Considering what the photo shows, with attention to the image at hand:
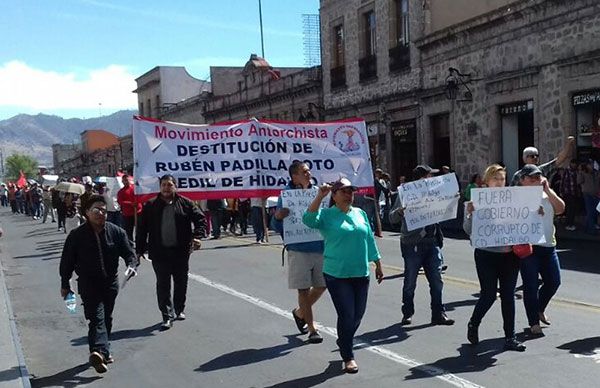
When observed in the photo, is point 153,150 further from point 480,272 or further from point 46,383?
point 480,272

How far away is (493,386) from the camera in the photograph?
5.70 m

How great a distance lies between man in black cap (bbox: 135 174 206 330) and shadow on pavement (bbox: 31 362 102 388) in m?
1.84

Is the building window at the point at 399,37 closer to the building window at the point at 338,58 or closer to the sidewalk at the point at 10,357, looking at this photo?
the building window at the point at 338,58

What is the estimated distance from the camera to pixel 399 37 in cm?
2880

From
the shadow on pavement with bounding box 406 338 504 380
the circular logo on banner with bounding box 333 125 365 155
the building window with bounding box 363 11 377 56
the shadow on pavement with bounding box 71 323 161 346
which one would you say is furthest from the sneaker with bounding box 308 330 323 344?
the building window with bounding box 363 11 377 56

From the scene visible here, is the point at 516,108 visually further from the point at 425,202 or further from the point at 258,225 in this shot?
the point at 425,202

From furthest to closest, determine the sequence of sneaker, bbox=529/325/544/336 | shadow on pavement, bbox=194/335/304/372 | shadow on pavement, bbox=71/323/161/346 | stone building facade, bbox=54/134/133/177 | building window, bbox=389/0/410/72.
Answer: stone building facade, bbox=54/134/133/177
building window, bbox=389/0/410/72
shadow on pavement, bbox=71/323/161/346
sneaker, bbox=529/325/544/336
shadow on pavement, bbox=194/335/304/372

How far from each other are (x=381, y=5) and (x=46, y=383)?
25455 mm

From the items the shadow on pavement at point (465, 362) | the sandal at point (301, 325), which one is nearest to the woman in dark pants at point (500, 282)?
the shadow on pavement at point (465, 362)

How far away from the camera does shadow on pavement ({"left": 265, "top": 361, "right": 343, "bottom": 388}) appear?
6.01 metres

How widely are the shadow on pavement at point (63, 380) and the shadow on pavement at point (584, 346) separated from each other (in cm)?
438

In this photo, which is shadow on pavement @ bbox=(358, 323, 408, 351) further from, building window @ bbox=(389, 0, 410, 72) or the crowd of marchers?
building window @ bbox=(389, 0, 410, 72)

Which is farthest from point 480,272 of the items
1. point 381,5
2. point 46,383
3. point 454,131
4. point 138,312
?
point 381,5

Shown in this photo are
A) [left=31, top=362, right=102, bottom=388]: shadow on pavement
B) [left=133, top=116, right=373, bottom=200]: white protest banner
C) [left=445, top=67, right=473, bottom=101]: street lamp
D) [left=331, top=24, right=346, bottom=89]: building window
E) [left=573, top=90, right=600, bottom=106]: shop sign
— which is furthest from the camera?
[left=331, top=24, right=346, bottom=89]: building window
